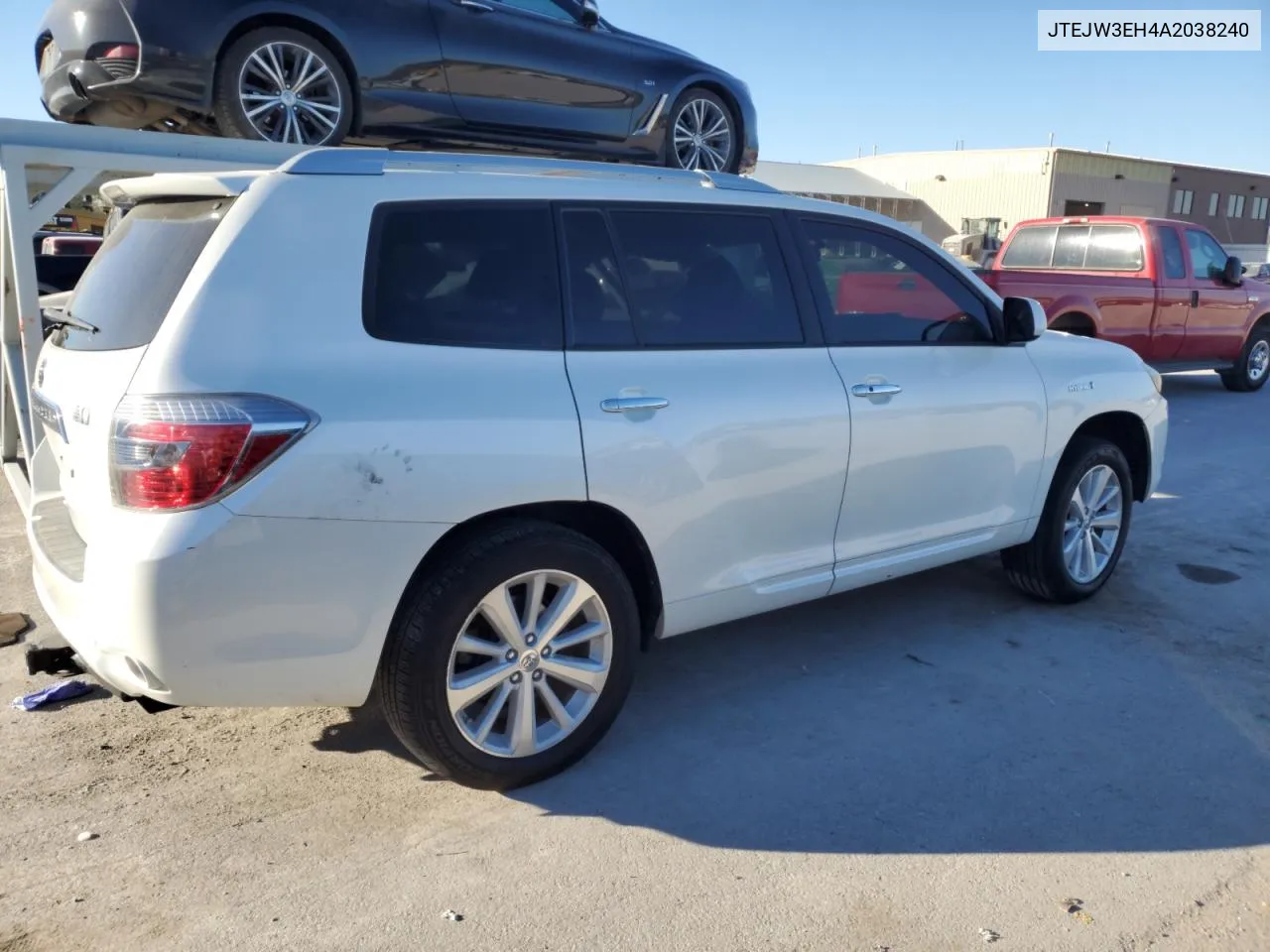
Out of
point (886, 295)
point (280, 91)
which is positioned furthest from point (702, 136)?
point (886, 295)

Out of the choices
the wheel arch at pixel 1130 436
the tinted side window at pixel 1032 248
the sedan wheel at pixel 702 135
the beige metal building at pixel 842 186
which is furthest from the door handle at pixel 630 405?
the beige metal building at pixel 842 186

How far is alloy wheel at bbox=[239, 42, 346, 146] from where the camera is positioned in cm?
468

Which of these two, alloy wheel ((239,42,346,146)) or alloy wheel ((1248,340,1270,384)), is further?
alloy wheel ((1248,340,1270,384))

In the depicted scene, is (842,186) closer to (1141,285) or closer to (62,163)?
(1141,285)

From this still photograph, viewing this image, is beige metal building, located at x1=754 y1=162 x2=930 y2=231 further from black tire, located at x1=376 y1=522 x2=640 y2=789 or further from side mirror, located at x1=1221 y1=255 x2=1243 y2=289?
black tire, located at x1=376 y1=522 x2=640 y2=789

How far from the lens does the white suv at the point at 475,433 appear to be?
2.58 m

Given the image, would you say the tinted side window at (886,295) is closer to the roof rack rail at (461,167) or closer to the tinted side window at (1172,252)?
the roof rack rail at (461,167)

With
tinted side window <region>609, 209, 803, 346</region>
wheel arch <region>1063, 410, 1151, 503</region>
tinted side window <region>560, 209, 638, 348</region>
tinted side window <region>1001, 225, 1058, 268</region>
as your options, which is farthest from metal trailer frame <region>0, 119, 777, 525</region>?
tinted side window <region>1001, 225, 1058, 268</region>

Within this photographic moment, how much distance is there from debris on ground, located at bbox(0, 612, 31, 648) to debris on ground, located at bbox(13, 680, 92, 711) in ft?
1.86

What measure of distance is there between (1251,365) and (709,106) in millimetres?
9581

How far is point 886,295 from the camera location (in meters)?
4.08

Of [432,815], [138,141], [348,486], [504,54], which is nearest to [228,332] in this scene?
[348,486]

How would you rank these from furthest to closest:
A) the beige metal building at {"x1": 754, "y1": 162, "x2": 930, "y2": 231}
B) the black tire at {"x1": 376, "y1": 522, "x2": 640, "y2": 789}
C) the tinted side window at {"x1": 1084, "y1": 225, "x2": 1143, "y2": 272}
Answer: the beige metal building at {"x1": 754, "y1": 162, "x2": 930, "y2": 231}, the tinted side window at {"x1": 1084, "y1": 225, "x2": 1143, "y2": 272}, the black tire at {"x1": 376, "y1": 522, "x2": 640, "y2": 789}

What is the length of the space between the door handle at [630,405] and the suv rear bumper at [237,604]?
0.65 meters
